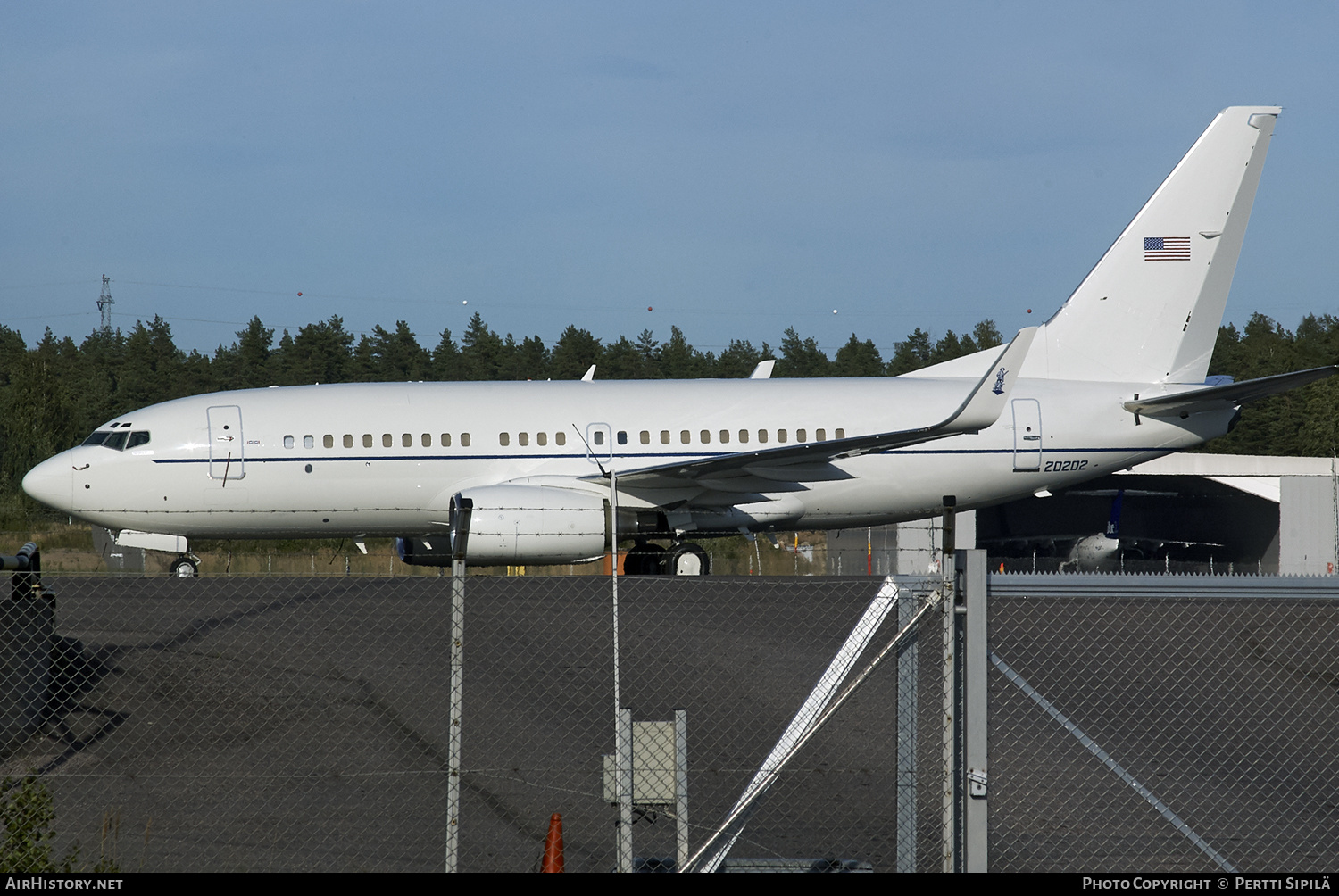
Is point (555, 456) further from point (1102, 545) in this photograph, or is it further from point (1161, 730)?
point (1102, 545)

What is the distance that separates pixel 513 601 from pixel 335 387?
5.61 m

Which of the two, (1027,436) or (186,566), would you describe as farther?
(1027,436)

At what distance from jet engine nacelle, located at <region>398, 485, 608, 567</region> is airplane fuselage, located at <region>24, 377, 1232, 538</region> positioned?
1.12m

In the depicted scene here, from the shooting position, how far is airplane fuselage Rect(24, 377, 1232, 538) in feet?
62.7

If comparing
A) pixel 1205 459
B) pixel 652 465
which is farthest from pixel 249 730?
pixel 1205 459

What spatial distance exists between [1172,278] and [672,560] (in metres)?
10.5

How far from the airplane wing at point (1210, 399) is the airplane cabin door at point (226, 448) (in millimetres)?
15078

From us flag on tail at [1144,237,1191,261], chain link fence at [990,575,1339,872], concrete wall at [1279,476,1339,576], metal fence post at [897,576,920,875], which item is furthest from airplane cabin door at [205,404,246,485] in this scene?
concrete wall at [1279,476,1339,576]

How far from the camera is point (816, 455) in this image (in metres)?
18.3

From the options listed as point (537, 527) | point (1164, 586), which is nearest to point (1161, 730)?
point (1164, 586)

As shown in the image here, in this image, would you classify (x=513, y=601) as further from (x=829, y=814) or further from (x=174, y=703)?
(x=829, y=814)

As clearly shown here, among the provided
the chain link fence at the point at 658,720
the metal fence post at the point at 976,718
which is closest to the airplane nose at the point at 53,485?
the chain link fence at the point at 658,720

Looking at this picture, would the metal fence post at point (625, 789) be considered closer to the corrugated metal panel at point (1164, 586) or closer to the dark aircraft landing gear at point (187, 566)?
the corrugated metal panel at point (1164, 586)

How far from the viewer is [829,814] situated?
27.2ft
